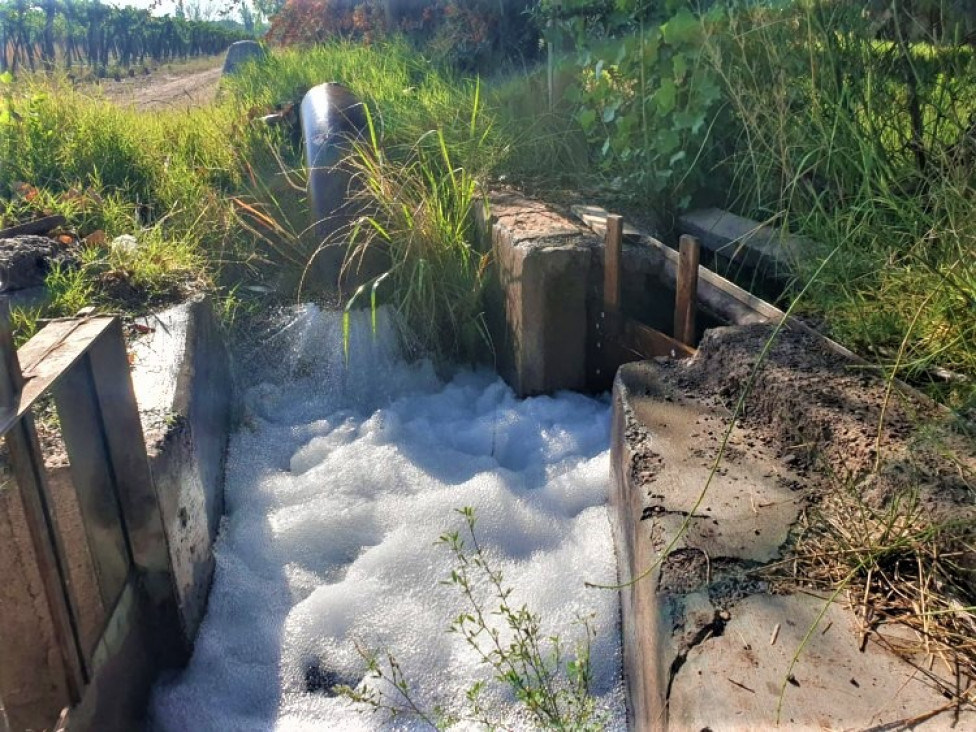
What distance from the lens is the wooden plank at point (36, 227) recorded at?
437 centimetres

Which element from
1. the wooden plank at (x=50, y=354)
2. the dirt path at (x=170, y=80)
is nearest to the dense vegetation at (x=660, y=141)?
the wooden plank at (x=50, y=354)

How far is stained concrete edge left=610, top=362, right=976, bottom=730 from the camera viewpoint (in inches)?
61.4

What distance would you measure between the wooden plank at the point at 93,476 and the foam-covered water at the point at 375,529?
0.47m

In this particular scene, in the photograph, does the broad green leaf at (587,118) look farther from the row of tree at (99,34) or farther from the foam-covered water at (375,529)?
the row of tree at (99,34)

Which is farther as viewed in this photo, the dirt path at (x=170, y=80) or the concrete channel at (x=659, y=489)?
the dirt path at (x=170, y=80)

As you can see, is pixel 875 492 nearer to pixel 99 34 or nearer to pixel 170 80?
pixel 170 80

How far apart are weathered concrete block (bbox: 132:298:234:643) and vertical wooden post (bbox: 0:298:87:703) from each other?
59 cm

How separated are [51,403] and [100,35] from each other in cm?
2563

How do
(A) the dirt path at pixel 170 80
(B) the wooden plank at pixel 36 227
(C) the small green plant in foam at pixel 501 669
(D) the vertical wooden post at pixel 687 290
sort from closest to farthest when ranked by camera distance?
(C) the small green plant in foam at pixel 501 669 → (D) the vertical wooden post at pixel 687 290 → (B) the wooden plank at pixel 36 227 → (A) the dirt path at pixel 170 80

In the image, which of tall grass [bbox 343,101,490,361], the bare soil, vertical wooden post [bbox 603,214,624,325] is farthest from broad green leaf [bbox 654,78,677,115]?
the bare soil

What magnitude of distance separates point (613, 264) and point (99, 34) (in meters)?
25.3

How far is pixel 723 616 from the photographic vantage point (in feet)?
5.94

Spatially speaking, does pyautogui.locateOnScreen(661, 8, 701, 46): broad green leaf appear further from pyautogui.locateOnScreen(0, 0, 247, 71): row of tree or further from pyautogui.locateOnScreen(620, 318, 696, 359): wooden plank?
pyautogui.locateOnScreen(0, 0, 247, 71): row of tree

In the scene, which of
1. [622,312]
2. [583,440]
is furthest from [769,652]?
[622,312]
